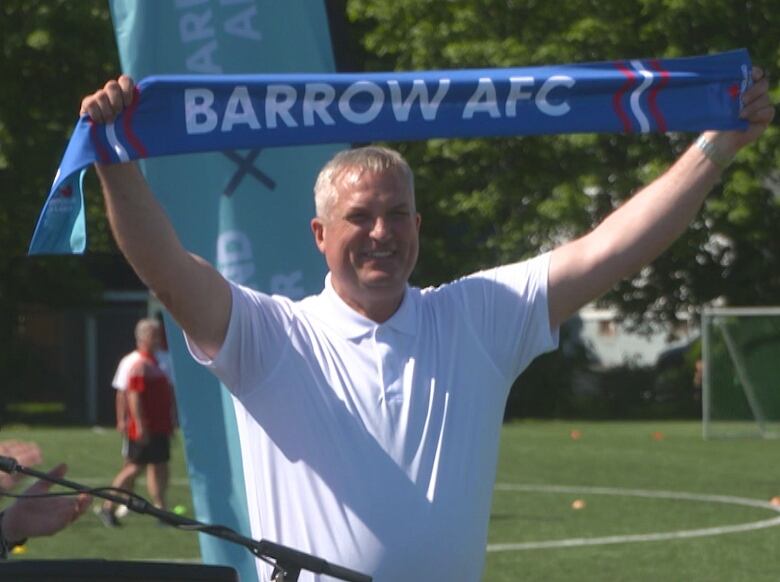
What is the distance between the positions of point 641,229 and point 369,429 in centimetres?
83

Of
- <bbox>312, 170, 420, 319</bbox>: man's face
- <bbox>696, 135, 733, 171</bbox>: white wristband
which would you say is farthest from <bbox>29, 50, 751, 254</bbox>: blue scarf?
<bbox>312, 170, 420, 319</bbox>: man's face

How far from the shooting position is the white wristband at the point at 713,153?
4605 mm

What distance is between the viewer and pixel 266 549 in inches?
138

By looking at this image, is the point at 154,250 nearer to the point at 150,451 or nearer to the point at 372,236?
the point at 372,236

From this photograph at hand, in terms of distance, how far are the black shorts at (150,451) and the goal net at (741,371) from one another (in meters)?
15.5

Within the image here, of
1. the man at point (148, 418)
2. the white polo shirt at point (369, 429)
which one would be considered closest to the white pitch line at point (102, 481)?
the man at point (148, 418)

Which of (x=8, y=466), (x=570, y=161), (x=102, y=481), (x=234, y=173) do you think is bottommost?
(x=102, y=481)

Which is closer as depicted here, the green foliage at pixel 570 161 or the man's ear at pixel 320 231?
the man's ear at pixel 320 231

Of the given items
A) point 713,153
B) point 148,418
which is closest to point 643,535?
point 148,418

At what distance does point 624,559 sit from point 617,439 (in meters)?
16.4

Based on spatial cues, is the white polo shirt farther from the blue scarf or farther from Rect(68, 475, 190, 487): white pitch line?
Rect(68, 475, 190, 487): white pitch line

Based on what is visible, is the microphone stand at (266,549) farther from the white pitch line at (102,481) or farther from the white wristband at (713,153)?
the white pitch line at (102,481)

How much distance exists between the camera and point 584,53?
3572 centimetres

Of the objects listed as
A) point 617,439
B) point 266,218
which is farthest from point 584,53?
point 266,218
